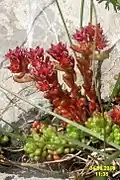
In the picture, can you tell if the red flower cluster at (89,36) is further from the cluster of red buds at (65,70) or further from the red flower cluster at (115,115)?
the red flower cluster at (115,115)

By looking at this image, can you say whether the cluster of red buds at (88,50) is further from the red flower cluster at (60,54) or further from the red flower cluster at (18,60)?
the red flower cluster at (18,60)

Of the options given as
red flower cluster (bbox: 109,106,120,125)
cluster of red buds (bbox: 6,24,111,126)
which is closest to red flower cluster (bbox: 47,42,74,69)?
cluster of red buds (bbox: 6,24,111,126)

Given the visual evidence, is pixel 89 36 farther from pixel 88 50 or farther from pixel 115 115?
pixel 115 115

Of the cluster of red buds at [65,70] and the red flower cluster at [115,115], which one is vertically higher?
the cluster of red buds at [65,70]

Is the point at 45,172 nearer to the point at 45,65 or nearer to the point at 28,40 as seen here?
the point at 45,65

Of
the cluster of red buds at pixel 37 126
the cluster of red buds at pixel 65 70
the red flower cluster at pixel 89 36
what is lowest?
the cluster of red buds at pixel 37 126

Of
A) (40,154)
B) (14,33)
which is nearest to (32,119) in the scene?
(40,154)

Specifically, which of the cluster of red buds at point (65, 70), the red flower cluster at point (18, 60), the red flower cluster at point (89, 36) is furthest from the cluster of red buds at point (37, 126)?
the red flower cluster at point (89, 36)

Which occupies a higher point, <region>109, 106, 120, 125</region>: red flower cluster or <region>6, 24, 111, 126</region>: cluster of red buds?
<region>6, 24, 111, 126</region>: cluster of red buds

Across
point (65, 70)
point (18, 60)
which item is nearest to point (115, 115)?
point (65, 70)

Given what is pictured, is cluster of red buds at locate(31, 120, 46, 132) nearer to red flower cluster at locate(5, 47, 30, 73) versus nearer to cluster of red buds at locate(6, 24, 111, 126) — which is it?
cluster of red buds at locate(6, 24, 111, 126)
